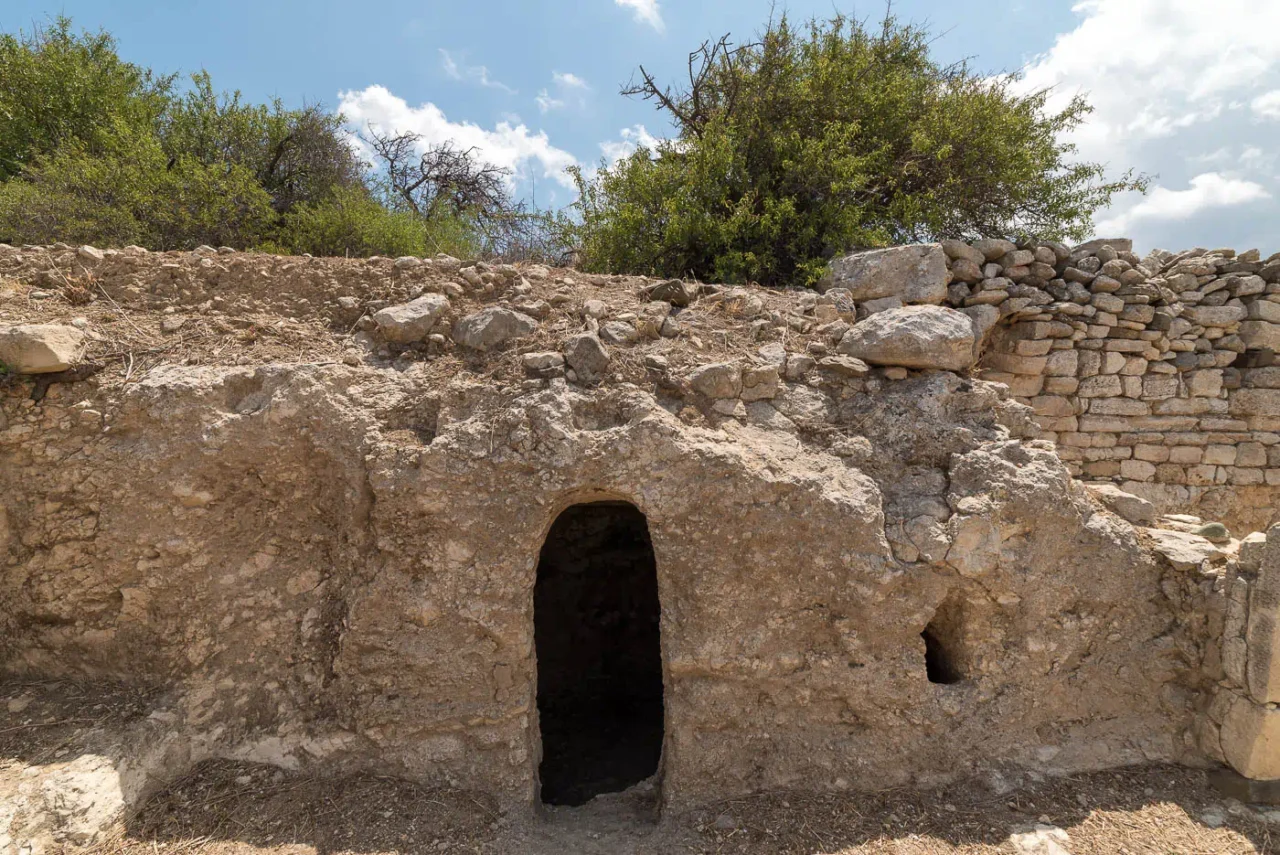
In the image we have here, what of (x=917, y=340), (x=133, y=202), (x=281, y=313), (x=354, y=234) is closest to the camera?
(x=917, y=340)

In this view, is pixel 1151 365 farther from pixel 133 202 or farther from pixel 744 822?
pixel 133 202

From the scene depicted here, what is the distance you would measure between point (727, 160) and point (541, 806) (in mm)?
5214

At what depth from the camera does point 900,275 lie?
4.34 meters

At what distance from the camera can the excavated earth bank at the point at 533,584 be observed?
3047 mm

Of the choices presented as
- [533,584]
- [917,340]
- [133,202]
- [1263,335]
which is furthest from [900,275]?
[133,202]

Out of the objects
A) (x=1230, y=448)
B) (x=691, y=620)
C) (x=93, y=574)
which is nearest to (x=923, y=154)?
(x=1230, y=448)

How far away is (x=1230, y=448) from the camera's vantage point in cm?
529

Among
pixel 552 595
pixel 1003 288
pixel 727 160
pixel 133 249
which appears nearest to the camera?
pixel 133 249

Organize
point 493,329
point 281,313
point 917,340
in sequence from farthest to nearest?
point 281,313 → point 493,329 → point 917,340

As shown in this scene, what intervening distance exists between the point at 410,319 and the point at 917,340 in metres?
2.67

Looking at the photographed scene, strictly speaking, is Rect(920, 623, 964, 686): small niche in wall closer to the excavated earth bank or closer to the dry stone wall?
the excavated earth bank

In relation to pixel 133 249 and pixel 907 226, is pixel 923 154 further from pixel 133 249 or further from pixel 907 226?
pixel 133 249

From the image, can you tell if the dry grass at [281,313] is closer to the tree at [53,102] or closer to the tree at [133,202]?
the tree at [133,202]

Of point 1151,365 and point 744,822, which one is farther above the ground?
point 1151,365
